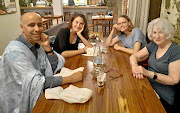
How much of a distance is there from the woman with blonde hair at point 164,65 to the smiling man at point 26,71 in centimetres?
68

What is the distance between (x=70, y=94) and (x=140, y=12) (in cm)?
369

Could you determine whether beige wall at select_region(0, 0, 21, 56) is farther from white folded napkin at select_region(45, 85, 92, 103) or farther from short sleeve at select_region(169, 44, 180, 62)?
short sleeve at select_region(169, 44, 180, 62)

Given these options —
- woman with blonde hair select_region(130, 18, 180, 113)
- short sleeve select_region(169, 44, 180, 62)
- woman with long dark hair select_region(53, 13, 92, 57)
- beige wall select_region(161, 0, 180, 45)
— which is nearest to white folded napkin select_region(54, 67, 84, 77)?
woman with blonde hair select_region(130, 18, 180, 113)

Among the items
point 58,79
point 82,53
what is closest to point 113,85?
point 58,79

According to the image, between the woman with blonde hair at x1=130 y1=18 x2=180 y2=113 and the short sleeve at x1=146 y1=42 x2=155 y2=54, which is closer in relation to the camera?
the woman with blonde hair at x1=130 y1=18 x2=180 y2=113

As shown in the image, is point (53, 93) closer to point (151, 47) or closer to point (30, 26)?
point (30, 26)

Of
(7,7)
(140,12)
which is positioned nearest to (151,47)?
(140,12)

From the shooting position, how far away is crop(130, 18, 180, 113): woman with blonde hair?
1369mm

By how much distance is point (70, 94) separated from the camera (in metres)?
1.03

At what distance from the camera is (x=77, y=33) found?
7.58 ft

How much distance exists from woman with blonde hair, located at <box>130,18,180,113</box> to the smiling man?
2.24 ft

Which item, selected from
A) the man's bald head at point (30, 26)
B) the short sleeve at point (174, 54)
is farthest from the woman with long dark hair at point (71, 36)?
the short sleeve at point (174, 54)

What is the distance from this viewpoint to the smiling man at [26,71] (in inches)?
45.5

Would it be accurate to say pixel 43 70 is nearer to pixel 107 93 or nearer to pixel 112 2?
pixel 107 93
